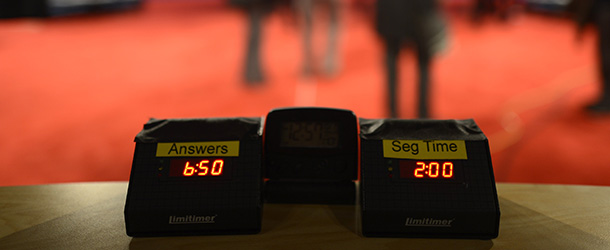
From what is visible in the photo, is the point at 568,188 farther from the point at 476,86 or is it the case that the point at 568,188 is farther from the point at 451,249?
the point at 476,86

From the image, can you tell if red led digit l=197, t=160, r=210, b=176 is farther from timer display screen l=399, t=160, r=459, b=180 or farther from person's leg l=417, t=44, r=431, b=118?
person's leg l=417, t=44, r=431, b=118

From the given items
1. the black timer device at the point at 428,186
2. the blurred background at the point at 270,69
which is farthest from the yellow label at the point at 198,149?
the blurred background at the point at 270,69

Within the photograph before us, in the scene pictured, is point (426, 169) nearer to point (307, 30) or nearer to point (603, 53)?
point (307, 30)

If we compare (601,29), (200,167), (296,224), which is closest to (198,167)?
(200,167)

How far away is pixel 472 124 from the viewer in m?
0.84

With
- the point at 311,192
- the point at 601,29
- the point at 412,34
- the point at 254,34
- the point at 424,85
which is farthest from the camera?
the point at 254,34

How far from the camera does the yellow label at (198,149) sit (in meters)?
0.80

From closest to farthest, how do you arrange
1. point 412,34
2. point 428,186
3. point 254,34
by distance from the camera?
point 428,186, point 412,34, point 254,34

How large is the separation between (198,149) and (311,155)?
0.65 feet

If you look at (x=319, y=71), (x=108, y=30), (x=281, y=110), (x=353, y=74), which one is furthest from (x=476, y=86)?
(x=281, y=110)

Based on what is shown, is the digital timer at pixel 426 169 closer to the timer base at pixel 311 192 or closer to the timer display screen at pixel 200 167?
the timer base at pixel 311 192

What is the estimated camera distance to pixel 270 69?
344 centimetres

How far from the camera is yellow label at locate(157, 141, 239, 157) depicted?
2.61ft

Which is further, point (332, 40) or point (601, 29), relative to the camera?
point (332, 40)
